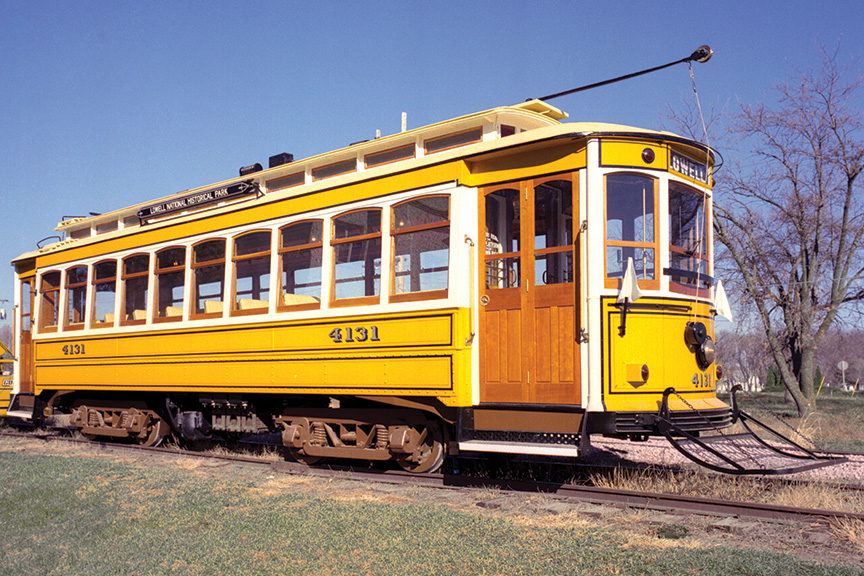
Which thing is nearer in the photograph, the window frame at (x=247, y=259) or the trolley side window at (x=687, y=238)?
the trolley side window at (x=687, y=238)

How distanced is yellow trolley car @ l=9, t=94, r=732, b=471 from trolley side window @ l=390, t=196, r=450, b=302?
0.08ft

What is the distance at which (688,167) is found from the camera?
25.2ft

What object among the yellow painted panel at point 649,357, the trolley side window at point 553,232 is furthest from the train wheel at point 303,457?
the yellow painted panel at point 649,357

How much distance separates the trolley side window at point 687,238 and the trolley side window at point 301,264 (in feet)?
13.1

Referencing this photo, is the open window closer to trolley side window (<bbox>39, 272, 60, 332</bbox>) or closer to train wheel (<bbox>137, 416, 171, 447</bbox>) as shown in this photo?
train wheel (<bbox>137, 416, 171, 447</bbox>)

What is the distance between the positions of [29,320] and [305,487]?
874cm

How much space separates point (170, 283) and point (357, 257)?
3.65 m

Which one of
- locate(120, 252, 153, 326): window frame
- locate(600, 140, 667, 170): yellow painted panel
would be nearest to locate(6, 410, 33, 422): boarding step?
locate(120, 252, 153, 326): window frame

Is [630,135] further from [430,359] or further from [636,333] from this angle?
[430,359]

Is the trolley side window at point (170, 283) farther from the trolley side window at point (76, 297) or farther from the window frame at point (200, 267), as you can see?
the trolley side window at point (76, 297)

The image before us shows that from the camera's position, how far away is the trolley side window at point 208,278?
10.1 meters

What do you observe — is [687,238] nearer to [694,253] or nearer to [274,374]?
[694,253]

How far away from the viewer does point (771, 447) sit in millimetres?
7207

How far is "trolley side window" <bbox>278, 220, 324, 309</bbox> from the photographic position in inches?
352
